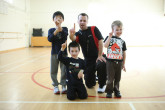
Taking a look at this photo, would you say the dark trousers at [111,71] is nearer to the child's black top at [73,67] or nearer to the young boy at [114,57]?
the young boy at [114,57]

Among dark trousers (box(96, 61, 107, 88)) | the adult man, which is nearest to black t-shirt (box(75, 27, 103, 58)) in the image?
the adult man

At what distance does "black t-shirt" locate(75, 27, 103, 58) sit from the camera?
3107mm

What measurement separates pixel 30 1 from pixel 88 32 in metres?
12.0

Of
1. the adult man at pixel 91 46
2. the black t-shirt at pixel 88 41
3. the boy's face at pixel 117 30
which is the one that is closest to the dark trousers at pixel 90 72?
the adult man at pixel 91 46

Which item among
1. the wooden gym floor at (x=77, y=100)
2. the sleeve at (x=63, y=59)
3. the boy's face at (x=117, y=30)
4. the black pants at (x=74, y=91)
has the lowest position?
the wooden gym floor at (x=77, y=100)

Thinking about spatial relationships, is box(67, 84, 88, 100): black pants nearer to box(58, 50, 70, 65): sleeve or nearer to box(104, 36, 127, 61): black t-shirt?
box(58, 50, 70, 65): sleeve

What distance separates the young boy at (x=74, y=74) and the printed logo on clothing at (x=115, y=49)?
49 cm

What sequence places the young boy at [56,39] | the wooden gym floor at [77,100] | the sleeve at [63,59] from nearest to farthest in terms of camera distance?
the wooden gym floor at [77,100], the sleeve at [63,59], the young boy at [56,39]

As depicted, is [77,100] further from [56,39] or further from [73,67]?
[56,39]

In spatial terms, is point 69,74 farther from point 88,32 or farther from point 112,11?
point 112,11

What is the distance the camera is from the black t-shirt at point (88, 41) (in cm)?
311

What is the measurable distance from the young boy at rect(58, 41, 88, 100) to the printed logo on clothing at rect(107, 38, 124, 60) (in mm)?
487

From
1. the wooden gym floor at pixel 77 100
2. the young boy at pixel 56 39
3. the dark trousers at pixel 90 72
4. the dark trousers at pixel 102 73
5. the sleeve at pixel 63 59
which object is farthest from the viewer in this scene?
the dark trousers at pixel 90 72

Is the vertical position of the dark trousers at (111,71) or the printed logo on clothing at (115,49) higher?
the printed logo on clothing at (115,49)
